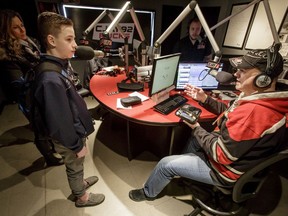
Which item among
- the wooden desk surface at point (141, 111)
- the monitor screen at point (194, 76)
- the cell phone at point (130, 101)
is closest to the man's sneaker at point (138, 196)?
the wooden desk surface at point (141, 111)

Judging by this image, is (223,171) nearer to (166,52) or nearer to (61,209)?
(61,209)

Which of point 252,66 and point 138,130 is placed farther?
point 138,130

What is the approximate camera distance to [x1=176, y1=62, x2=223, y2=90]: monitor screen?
170 cm

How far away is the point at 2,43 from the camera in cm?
189

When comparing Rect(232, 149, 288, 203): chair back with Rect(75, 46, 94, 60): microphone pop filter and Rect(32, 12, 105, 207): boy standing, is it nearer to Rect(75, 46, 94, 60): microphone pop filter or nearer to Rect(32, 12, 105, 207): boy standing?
Rect(32, 12, 105, 207): boy standing

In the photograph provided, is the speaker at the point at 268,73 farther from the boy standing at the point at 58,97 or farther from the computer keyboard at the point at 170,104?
the boy standing at the point at 58,97

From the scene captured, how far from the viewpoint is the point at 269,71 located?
0.91m

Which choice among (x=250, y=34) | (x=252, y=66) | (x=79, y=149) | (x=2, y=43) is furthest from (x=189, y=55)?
(x=2, y=43)

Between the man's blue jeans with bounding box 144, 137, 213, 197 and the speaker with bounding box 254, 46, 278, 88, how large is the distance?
0.63 metres

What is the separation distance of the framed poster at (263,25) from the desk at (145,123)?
197cm

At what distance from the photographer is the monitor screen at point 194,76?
170cm

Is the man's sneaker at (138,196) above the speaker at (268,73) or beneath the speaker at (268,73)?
beneath

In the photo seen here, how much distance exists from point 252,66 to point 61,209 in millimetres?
1831

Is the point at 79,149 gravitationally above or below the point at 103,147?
above
